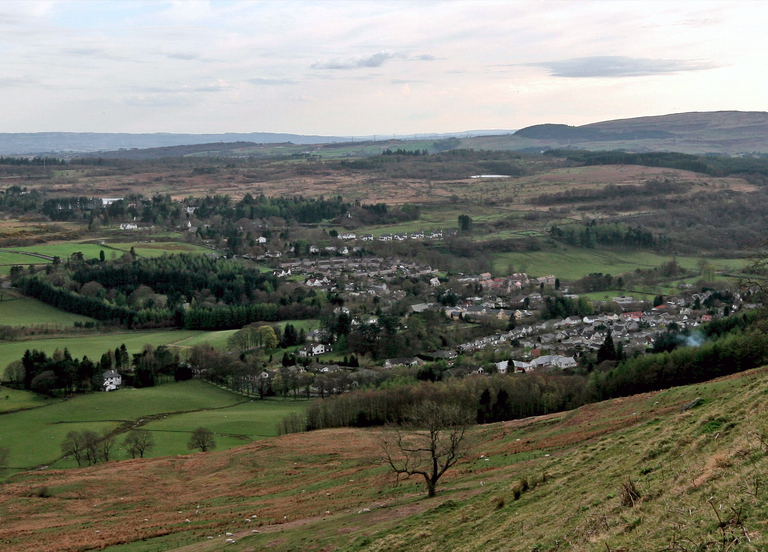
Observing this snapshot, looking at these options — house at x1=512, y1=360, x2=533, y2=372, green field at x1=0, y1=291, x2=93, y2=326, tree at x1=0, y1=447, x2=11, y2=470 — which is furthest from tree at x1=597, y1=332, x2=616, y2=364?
green field at x1=0, y1=291, x2=93, y2=326

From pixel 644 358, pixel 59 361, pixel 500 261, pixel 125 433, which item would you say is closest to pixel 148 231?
pixel 500 261

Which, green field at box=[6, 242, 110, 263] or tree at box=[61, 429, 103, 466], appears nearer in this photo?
tree at box=[61, 429, 103, 466]

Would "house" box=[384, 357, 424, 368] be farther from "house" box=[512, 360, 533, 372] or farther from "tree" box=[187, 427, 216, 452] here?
"tree" box=[187, 427, 216, 452]

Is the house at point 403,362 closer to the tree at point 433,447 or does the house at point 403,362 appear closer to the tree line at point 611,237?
the tree at point 433,447

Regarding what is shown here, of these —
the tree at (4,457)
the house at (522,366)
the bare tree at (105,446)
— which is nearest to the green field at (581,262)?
the house at (522,366)

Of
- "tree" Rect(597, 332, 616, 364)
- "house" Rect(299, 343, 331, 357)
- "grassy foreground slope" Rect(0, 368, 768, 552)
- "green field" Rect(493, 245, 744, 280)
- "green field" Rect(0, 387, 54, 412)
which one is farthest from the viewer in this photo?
"green field" Rect(493, 245, 744, 280)

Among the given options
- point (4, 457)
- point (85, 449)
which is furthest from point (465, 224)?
point (4, 457)

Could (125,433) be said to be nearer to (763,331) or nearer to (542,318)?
(763,331)
